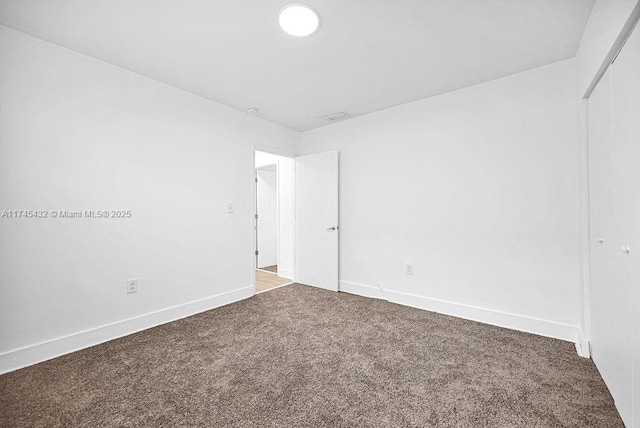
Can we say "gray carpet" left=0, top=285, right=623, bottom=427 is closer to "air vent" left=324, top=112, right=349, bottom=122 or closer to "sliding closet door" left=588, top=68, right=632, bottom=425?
"sliding closet door" left=588, top=68, right=632, bottom=425

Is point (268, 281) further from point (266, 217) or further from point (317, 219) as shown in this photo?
point (266, 217)

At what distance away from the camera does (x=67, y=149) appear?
222 cm

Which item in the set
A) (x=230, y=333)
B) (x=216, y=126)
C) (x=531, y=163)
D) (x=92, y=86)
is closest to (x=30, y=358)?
(x=230, y=333)

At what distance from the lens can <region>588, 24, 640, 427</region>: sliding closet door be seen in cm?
132

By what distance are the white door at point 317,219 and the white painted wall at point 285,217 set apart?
326 millimetres

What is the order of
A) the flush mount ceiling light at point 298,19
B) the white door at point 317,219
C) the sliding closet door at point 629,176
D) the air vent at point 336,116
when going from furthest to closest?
the white door at point 317,219, the air vent at point 336,116, the flush mount ceiling light at point 298,19, the sliding closet door at point 629,176

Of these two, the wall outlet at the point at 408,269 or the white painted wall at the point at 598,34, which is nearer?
the white painted wall at the point at 598,34

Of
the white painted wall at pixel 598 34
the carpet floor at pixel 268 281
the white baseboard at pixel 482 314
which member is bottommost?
the carpet floor at pixel 268 281

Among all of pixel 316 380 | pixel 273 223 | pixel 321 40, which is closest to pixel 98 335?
pixel 316 380

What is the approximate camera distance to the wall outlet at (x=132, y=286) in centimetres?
257

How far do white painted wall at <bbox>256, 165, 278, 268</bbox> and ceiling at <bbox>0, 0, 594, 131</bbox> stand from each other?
2.89 meters

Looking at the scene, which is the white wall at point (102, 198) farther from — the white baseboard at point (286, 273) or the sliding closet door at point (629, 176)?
the sliding closet door at point (629, 176)

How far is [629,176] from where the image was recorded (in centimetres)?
140

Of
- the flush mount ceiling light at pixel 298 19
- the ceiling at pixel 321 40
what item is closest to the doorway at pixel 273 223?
the ceiling at pixel 321 40
